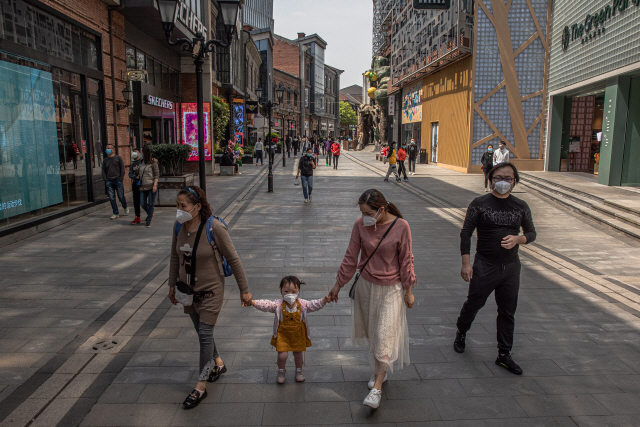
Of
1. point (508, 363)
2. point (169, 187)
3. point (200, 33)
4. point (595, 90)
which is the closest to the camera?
point (508, 363)

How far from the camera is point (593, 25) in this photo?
17391 mm

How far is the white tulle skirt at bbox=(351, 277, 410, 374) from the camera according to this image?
3797 mm

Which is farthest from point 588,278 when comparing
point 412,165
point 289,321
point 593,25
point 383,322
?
point 412,165

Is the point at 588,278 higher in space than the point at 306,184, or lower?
lower

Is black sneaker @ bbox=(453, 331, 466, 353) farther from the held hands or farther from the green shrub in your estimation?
→ the green shrub

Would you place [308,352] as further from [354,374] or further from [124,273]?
[124,273]

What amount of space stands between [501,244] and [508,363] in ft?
3.37

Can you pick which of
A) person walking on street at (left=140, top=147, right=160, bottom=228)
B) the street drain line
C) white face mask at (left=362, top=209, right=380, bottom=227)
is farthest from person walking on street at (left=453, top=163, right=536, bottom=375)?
person walking on street at (left=140, top=147, right=160, bottom=228)

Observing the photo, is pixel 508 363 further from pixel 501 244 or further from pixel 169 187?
pixel 169 187

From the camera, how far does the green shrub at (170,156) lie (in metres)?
13.2

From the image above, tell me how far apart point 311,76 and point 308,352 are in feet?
274

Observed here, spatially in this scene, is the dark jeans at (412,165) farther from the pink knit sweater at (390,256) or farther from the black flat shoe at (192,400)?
the black flat shoe at (192,400)

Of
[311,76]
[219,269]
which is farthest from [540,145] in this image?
[311,76]

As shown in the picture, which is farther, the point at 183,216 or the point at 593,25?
the point at 593,25
